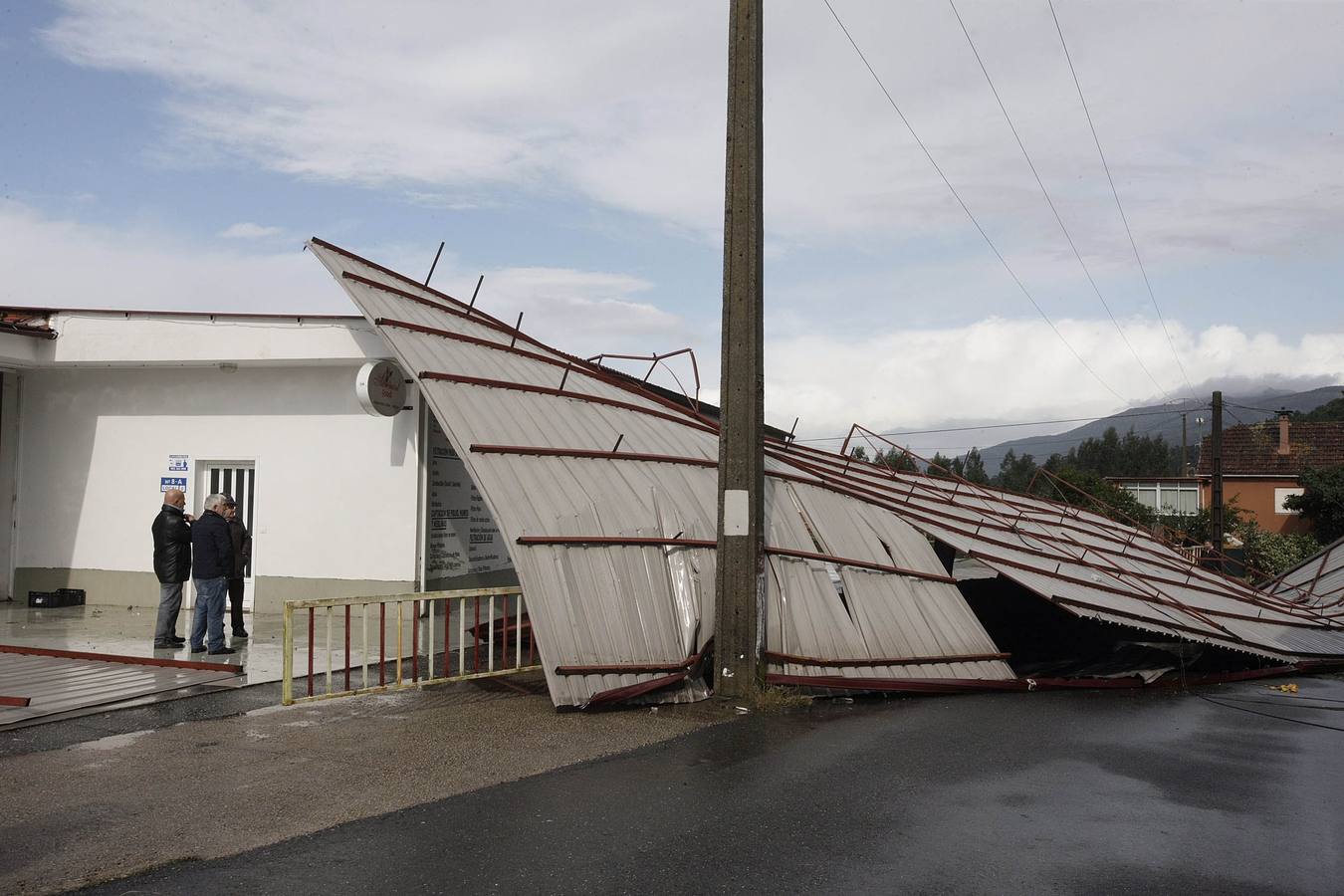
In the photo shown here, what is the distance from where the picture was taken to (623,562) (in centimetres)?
1046

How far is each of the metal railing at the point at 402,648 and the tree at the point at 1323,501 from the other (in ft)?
140

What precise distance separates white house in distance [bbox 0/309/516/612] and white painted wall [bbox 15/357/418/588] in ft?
0.07

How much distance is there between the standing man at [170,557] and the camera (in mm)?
12023

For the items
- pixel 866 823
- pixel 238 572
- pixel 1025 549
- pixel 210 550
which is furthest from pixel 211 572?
pixel 1025 549

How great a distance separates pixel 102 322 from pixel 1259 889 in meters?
16.8

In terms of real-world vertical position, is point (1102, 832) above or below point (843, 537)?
below

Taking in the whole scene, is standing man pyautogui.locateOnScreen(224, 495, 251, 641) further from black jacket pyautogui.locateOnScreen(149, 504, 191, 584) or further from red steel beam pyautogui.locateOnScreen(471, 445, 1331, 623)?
red steel beam pyautogui.locateOnScreen(471, 445, 1331, 623)

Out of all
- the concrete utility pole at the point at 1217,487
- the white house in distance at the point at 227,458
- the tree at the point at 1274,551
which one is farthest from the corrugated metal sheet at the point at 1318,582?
the white house in distance at the point at 227,458

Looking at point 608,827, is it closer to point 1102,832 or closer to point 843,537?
Result: point 1102,832

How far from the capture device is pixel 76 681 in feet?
33.6

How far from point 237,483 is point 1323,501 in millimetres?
45973

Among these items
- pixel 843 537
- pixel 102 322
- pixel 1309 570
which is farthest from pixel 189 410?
pixel 1309 570

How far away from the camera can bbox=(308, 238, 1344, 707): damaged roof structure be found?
996 centimetres

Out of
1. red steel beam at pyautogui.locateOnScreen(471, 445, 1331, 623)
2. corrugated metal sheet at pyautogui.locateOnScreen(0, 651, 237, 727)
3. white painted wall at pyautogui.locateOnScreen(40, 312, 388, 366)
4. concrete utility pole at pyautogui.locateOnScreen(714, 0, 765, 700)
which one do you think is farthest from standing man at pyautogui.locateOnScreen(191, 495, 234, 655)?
concrete utility pole at pyautogui.locateOnScreen(714, 0, 765, 700)
